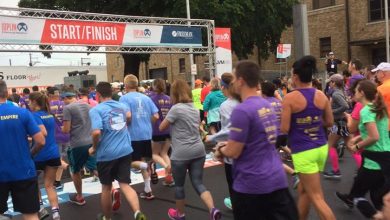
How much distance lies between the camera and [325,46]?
33312mm

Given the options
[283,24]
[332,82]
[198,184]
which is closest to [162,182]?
[198,184]

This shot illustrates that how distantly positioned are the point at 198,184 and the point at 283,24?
2313 cm

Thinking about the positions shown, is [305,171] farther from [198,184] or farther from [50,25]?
[50,25]

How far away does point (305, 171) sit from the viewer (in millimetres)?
4469

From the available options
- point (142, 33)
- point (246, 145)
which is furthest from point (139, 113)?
point (142, 33)

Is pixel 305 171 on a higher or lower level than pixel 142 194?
higher

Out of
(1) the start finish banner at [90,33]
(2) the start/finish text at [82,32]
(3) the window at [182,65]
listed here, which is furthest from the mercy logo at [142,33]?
(3) the window at [182,65]

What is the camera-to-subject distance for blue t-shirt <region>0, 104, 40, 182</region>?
4.58 m

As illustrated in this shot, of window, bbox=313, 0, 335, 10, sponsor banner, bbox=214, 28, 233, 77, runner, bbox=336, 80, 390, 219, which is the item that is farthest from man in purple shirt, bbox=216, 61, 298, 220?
window, bbox=313, 0, 335, 10

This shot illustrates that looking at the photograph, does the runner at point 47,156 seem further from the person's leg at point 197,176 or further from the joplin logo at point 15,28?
the joplin logo at point 15,28

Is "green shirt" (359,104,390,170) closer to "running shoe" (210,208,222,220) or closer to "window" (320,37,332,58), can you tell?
"running shoe" (210,208,222,220)

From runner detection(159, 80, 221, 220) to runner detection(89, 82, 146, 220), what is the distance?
51 centimetres

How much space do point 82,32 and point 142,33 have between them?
216cm

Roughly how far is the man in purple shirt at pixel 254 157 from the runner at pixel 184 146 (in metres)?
1.96
